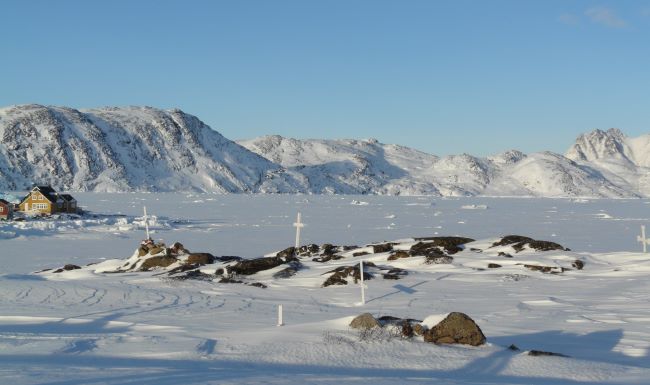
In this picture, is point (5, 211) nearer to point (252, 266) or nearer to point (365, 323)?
point (252, 266)

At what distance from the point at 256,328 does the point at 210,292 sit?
6.77 metres

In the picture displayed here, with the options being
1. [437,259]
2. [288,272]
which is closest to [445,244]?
[437,259]

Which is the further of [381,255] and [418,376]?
[381,255]

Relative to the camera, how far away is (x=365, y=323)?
37.1 ft

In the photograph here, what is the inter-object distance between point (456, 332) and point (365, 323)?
5.46ft

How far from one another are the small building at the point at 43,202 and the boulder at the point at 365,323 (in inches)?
2807

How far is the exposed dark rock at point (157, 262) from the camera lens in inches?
1040

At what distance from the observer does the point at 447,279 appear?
2183 cm

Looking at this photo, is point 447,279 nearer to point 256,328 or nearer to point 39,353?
point 256,328

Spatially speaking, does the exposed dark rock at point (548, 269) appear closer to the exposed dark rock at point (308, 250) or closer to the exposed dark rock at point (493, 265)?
the exposed dark rock at point (493, 265)

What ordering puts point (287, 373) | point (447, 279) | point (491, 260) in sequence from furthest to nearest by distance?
1. point (491, 260)
2. point (447, 279)
3. point (287, 373)

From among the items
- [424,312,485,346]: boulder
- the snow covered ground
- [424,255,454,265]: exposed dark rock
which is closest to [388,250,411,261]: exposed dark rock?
the snow covered ground

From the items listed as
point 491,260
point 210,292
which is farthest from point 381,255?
point 210,292

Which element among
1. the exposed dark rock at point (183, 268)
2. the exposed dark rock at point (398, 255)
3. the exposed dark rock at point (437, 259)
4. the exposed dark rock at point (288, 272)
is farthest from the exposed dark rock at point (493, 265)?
the exposed dark rock at point (183, 268)
